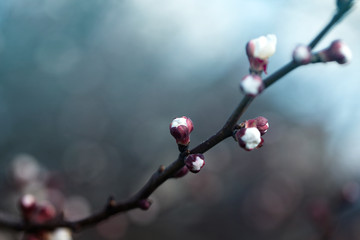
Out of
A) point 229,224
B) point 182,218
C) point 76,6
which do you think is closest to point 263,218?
point 229,224

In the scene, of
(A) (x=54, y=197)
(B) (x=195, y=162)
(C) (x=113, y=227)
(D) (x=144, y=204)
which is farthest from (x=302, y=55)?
(C) (x=113, y=227)

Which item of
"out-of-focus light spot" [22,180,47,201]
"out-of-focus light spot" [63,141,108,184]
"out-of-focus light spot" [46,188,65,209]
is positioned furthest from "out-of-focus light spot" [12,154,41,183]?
"out-of-focus light spot" [63,141,108,184]

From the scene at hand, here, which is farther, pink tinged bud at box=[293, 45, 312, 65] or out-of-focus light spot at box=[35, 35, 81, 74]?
out-of-focus light spot at box=[35, 35, 81, 74]

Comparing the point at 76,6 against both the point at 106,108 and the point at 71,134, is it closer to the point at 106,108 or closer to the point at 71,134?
the point at 106,108

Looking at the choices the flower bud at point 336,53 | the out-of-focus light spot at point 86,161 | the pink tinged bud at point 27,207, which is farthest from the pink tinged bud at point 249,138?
the out-of-focus light spot at point 86,161

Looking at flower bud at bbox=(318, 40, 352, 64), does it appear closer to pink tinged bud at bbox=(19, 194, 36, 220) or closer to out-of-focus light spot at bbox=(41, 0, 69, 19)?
pink tinged bud at bbox=(19, 194, 36, 220)
